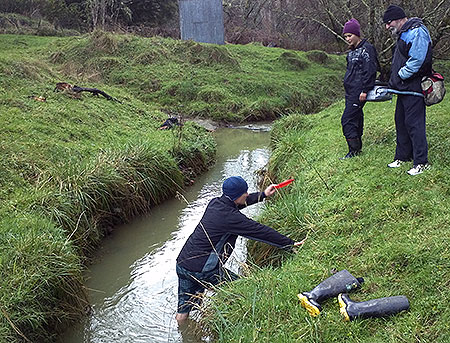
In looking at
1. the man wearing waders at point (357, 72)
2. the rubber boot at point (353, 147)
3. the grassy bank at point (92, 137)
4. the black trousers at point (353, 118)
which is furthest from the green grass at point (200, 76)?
the man wearing waders at point (357, 72)

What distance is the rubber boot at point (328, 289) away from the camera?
3.82 m

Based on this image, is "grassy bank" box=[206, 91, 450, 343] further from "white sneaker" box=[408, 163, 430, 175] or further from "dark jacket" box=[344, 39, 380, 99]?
"dark jacket" box=[344, 39, 380, 99]

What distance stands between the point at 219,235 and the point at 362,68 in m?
3.11

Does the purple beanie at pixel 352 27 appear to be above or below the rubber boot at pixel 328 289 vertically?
above

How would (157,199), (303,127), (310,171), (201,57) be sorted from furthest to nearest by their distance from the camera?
(201,57), (303,127), (157,199), (310,171)

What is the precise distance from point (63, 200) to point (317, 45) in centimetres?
2625

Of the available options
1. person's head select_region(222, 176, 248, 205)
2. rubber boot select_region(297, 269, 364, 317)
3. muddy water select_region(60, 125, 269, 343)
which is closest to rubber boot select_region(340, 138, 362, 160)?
muddy water select_region(60, 125, 269, 343)

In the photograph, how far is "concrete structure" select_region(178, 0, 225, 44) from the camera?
75.3 feet

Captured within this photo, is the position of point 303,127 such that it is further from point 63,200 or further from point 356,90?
point 63,200

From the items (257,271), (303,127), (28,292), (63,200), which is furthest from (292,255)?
(303,127)

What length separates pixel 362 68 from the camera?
6.35 metres

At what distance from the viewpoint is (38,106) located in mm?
9930

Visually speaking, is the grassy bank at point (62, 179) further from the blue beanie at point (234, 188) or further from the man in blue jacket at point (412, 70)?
the man in blue jacket at point (412, 70)

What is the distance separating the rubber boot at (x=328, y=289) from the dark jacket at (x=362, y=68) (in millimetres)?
3221
